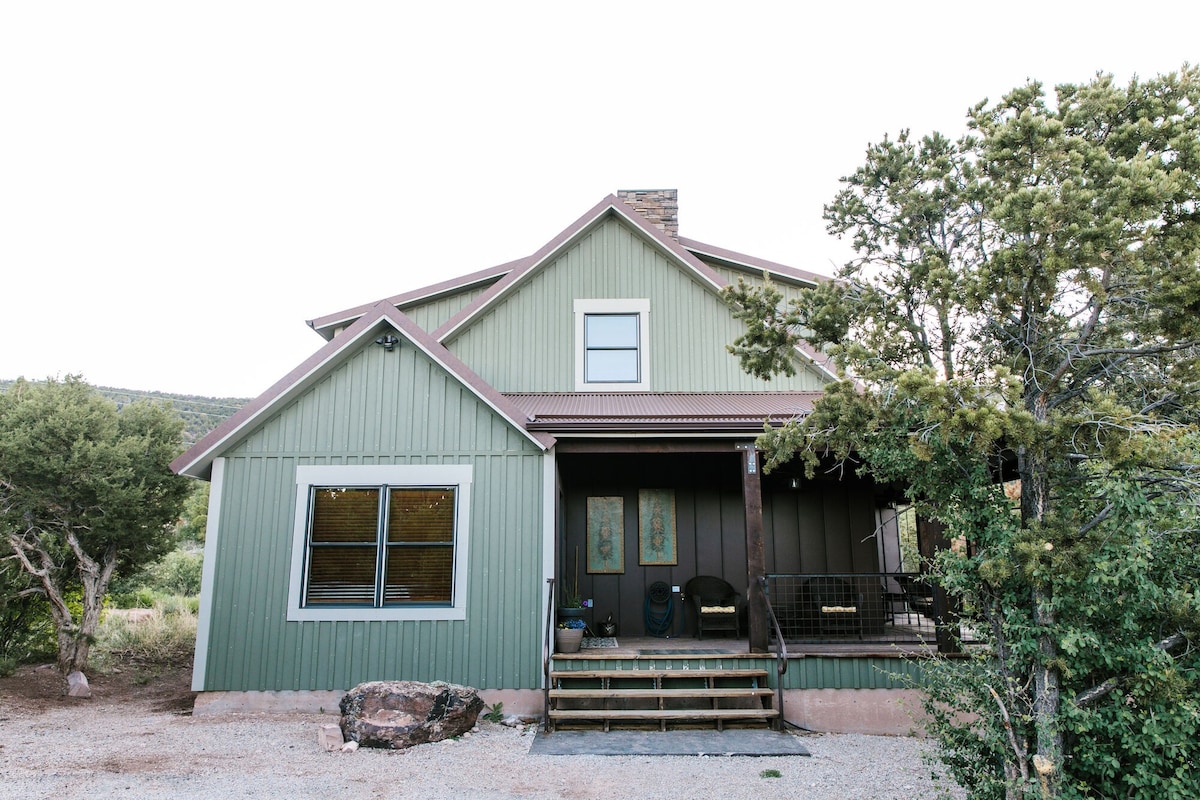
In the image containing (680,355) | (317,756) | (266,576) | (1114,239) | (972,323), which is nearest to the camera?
(1114,239)

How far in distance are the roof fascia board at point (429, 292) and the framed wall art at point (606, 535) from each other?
4.21 meters

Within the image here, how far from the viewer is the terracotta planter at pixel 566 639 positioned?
8000 mm

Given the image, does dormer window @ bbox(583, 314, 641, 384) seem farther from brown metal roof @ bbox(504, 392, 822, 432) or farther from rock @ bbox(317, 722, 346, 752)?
rock @ bbox(317, 722, 346, 752)

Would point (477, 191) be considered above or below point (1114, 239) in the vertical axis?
above

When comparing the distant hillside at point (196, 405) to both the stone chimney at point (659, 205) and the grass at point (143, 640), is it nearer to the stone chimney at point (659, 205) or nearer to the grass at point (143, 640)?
the grass at point (143, 640)

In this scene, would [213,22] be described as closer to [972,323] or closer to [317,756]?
[317,756]

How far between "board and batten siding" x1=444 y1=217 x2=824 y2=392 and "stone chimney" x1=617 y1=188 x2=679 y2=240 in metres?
1.00

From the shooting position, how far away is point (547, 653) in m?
7.47

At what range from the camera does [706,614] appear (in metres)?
9.57

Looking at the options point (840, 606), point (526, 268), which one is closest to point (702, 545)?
point (840, 606)

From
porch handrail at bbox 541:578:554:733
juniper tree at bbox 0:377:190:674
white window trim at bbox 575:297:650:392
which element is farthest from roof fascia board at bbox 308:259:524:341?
porch handrail at bbox 541:578:554:733

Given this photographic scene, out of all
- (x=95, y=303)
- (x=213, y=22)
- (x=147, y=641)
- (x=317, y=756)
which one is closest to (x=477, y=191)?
(x=213, y=22)

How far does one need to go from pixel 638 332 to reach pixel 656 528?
2.95m

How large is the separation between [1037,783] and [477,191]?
72.3ft
